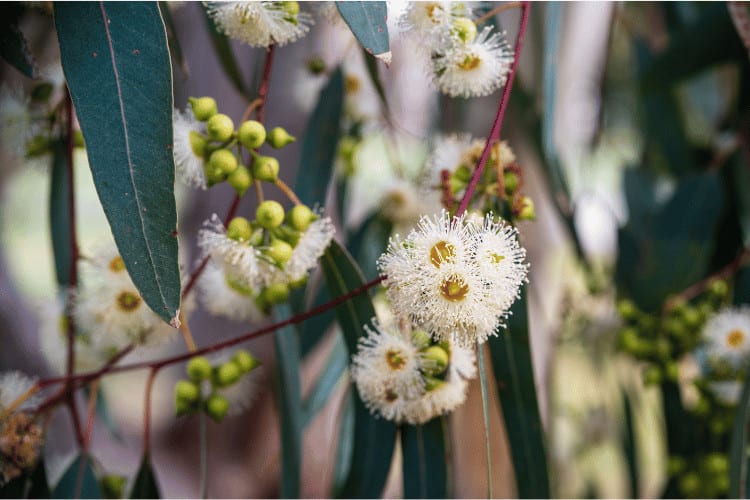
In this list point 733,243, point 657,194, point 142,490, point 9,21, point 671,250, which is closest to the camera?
point 9,21

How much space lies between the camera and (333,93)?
1.38m

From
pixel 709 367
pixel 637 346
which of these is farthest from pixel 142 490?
pixel 709 367

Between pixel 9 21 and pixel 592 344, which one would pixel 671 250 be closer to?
pixel 592 344

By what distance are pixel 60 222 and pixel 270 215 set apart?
0.71 m

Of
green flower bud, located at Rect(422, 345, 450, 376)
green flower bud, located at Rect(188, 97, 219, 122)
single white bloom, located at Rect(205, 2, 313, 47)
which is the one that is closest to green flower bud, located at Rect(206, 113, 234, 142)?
green flower bud, located at Rect(188, 97, 219, 122)

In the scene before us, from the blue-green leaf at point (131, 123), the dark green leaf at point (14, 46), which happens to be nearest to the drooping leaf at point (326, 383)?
the blue-green leaf at point (131, 123)

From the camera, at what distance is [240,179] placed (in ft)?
2.82

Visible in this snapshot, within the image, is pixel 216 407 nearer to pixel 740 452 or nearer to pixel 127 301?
pixel 127 301

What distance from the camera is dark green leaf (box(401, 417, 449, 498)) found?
0.97 metres

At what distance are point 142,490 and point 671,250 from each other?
1.17 meters

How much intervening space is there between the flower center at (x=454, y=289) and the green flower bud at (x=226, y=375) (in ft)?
1.45

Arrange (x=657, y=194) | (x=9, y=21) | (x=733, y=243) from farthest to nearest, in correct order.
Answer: (x=657, y=194) → (x=733, y=243) → (x=9, y=21)

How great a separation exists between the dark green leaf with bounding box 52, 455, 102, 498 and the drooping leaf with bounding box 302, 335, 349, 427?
358mm

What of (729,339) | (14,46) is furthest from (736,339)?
(14,46)
